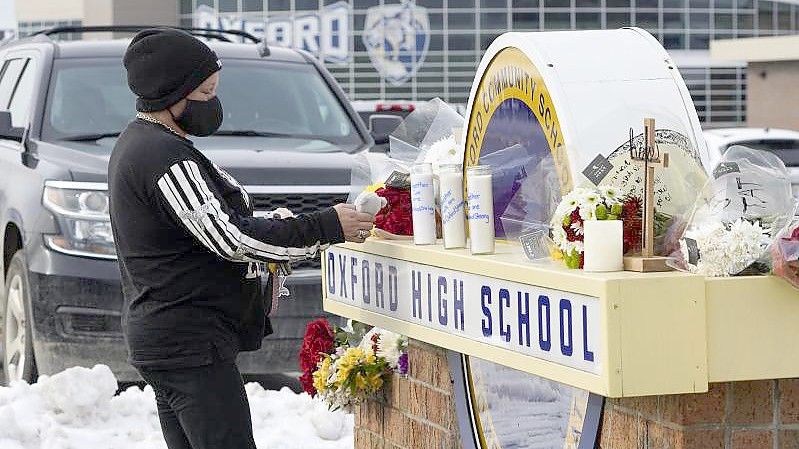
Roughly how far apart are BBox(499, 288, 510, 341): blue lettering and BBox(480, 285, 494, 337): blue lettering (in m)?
0.07

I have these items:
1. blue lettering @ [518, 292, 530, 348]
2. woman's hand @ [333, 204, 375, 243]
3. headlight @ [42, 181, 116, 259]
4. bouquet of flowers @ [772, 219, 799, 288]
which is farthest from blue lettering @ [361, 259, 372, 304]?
headlight @ [42, 181, 116, 259]

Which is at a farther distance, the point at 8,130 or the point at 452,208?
the point at 8,130

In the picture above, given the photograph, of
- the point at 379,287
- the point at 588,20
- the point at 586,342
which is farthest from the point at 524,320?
the point at 588,20

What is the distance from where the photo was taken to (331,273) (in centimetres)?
537

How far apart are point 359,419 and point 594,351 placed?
2.24 metres

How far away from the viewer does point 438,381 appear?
Result: 4.80m

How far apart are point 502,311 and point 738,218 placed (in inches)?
28.9

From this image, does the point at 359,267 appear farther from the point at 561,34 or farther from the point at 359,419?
the point at 561,34

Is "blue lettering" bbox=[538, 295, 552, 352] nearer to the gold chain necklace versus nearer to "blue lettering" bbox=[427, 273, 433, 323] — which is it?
"blue lettering" bbox=[427, 273, 433, 323]

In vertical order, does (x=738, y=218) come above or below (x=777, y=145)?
below

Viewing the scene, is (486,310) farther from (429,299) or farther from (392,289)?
(392,289)

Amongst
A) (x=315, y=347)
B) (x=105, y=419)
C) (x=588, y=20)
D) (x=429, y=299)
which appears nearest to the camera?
(x=429, y=299)

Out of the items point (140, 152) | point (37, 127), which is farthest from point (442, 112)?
point (37, 127)

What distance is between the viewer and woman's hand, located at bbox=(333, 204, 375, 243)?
14.8 ft
